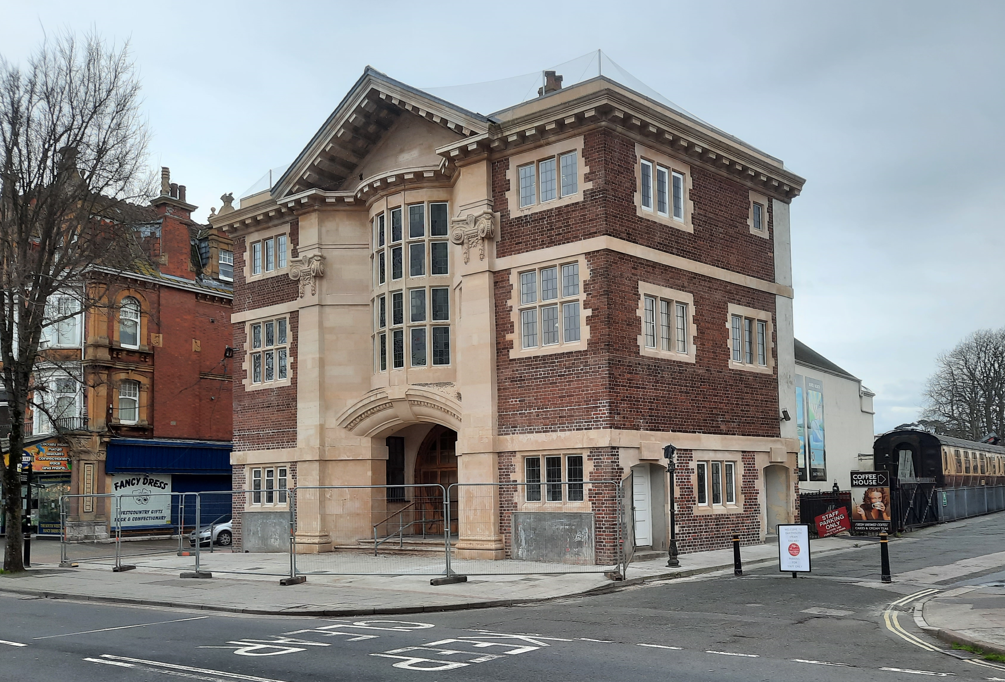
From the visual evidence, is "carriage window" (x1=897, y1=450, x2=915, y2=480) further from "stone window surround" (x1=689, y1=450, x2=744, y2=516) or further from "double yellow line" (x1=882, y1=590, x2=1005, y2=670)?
"double yellow line" (x1=882, y1=590, x2=1005, y2=670)

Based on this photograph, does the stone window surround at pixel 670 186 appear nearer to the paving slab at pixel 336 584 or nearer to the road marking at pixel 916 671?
the paving slab at pixel 336 584

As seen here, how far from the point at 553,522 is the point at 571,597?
496cm

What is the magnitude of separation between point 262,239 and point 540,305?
12.1 meters

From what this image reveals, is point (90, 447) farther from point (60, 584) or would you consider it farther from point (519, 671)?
point (519, 671)

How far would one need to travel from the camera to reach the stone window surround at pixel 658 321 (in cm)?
2325

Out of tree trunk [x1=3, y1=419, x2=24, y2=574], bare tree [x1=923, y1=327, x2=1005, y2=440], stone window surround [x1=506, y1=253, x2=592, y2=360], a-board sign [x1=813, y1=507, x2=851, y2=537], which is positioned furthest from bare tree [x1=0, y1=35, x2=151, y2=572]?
bare tree [x1=923, y1=327, x2=1005, y2=440]

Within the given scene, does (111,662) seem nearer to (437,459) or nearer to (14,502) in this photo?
(14,502)

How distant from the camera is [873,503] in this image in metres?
29.3

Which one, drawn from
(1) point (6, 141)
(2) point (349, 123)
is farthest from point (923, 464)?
(1) point (6, 141)

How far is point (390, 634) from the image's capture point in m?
13.2

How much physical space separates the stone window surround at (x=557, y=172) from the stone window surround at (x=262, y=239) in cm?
886

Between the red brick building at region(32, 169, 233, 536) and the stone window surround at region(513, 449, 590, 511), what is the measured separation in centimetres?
1992

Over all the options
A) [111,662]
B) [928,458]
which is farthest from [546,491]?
[928,458]

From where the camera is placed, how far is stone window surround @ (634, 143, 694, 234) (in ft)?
77.2
